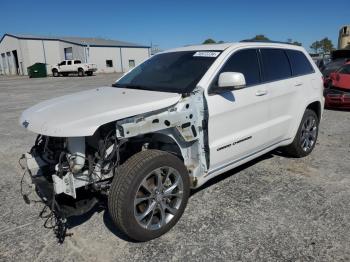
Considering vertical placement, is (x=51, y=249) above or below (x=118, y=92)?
below

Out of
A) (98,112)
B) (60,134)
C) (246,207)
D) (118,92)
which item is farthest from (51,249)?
(246,207)

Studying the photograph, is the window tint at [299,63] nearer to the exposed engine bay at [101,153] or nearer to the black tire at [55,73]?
the exposed engine bay at [101,153]

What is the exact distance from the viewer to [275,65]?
454 cm

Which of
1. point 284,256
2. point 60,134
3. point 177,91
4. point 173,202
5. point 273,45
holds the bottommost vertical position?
point 284,256

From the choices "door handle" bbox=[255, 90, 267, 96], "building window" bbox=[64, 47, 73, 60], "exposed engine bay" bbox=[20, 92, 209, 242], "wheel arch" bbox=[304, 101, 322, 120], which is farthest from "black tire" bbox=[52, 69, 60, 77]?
"door handle" bbox=[255, 90, 267, 96]

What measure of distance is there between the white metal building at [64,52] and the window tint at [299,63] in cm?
4220

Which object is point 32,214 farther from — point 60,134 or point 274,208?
point 274,208

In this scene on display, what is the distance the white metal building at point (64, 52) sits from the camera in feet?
147

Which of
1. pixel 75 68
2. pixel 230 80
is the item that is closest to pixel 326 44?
pixel 75 68

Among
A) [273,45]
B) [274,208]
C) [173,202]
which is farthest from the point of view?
[273,45]

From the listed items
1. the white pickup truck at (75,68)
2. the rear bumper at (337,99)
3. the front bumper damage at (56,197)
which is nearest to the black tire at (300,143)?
the front bumper damage at (56,197)

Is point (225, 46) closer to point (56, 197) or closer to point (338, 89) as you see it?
point (56, 197)

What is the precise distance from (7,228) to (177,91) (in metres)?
2.26

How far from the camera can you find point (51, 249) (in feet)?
10.1
